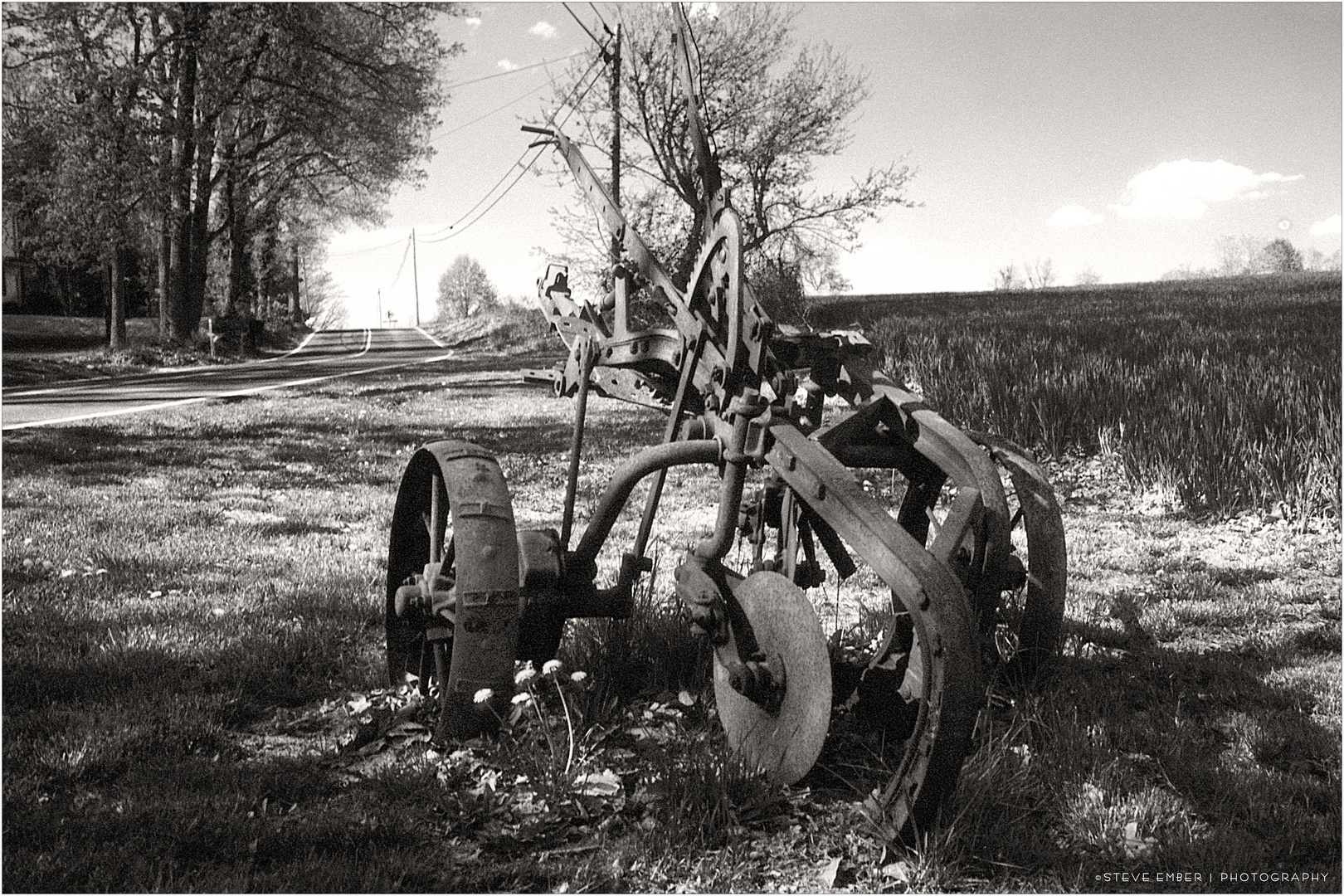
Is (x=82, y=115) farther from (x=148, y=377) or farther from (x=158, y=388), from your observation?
(x=158, y=388)

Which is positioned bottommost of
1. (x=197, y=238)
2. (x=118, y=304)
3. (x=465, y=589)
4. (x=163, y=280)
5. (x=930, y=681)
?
(x=930, y=681)

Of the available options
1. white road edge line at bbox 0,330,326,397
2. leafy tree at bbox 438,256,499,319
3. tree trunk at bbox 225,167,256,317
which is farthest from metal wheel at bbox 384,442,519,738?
leafy tree at bbox 438,256,499,319

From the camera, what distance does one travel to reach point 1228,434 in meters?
6.88

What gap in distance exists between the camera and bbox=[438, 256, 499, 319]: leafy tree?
302 ft

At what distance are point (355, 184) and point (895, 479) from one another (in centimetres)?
2314

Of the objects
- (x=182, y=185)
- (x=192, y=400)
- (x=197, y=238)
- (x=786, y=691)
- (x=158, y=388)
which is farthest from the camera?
(x=197, y=238)

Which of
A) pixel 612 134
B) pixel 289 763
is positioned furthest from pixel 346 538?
pixel 612 134

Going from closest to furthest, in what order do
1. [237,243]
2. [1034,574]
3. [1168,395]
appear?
[1034,574] → [1168,395] → [237,243]

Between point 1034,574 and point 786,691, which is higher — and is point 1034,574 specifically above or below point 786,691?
above

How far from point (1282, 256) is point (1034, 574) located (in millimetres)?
61086

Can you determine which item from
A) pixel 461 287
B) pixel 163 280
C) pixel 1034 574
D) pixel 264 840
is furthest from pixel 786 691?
pixel 461 287

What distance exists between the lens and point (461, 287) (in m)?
96.6

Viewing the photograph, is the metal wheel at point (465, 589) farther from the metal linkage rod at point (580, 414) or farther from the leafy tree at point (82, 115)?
the leafy tree at point (82, 115)

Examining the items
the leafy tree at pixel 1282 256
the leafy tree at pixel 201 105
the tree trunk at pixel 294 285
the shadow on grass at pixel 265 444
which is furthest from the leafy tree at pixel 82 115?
the leafy tree at pixel 1282 256
